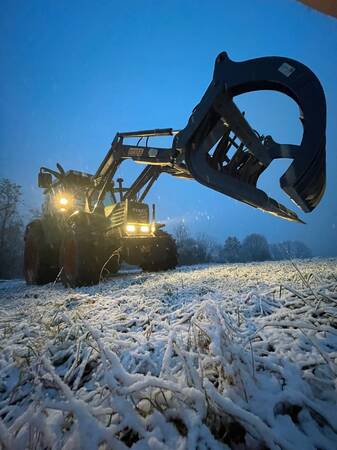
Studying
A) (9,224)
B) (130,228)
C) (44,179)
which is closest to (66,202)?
(44,179)

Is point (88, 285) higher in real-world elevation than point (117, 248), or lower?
lower

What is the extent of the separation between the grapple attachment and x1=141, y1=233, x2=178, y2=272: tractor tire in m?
3.63

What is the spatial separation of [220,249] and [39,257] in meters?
36.7

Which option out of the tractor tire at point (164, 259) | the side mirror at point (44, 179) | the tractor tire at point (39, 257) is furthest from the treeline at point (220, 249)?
the side mirror at point (44, 179)

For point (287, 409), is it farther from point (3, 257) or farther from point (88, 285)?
point (3, 257)

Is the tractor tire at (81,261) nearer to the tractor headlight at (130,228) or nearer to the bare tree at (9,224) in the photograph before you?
the tractor headlight at (130,228)

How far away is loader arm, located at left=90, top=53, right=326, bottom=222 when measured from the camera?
111 inches

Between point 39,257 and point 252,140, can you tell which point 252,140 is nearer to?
point 252,140

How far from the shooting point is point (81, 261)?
5.46m

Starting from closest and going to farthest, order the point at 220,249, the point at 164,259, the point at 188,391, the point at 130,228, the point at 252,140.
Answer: the point at 188,391 → the point at 252,140 → the point at 130,228 → the point at 164,259 → the point at 220,249

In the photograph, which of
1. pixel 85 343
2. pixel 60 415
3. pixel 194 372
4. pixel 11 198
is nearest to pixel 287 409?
pixel 194 372

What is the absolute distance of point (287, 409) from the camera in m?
1.04

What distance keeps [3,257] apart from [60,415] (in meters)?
27.7

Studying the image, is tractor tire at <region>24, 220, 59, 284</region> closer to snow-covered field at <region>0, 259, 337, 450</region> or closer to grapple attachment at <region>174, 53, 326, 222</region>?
grapple attachment at <region>174, 53, 326, 222</region>
